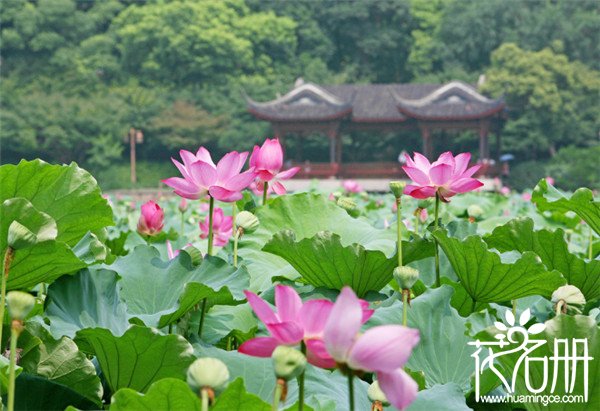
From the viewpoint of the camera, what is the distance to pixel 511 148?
16812 mm

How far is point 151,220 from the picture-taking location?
3.16ft

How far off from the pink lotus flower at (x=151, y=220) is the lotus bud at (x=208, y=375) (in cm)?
64

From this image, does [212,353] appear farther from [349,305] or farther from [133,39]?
[133,39]

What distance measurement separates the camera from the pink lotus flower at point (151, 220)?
96cm

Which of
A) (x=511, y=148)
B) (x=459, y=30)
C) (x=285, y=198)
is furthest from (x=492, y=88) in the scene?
(x=285, y=198)

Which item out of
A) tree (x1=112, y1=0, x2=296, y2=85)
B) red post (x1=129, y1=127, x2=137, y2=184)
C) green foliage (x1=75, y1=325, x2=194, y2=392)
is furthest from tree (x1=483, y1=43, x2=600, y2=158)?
green foliage (x1=75, y1=325, x2=194, y2=392)

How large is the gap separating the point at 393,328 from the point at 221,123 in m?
17.7

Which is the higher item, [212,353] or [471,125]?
[212,353]

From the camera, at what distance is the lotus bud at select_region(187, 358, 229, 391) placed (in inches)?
13.0

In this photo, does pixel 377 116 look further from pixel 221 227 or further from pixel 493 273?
pixel 493 273

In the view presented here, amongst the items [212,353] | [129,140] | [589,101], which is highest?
[212,353]

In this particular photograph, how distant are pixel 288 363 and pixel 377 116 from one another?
15318mm

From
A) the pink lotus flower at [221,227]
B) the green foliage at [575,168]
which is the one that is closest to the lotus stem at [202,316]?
the pink lotus flower at [221,227]

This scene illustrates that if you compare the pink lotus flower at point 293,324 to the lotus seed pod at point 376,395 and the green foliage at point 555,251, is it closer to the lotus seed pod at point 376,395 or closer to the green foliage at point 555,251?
the lotus seed pod at point 376,395
